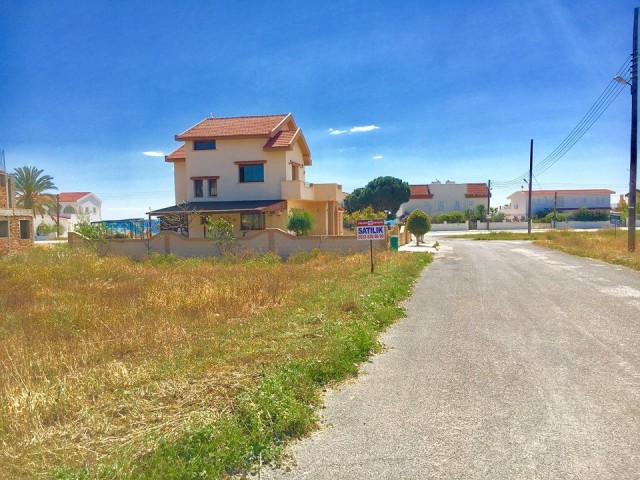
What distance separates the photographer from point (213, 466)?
13.8 feet

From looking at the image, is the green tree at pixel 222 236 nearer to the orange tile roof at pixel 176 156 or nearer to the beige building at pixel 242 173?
the beige building at pixel 242 173

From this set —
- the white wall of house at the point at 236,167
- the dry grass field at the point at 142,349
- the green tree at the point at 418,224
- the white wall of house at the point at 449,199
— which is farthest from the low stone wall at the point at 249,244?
the white wall of house at the point at 449,199

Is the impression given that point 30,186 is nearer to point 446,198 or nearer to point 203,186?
point 203,186

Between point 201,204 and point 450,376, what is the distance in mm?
30039

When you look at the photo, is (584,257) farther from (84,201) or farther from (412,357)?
(84,201)

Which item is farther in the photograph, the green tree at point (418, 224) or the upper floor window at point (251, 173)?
the green tree at point (418, 224)

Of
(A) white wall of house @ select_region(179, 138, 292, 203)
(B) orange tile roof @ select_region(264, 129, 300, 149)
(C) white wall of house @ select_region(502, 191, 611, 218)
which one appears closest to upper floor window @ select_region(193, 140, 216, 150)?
(A) white wall of house @ select_region(179, 138, 292, 203)

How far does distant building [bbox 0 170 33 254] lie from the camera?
32.1m

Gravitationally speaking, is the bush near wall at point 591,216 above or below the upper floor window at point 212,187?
below

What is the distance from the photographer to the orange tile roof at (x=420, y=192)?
90.1 m

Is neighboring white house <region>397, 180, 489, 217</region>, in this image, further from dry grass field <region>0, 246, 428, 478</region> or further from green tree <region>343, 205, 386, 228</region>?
dry grass field <region>0, 246, 428, 478</region>

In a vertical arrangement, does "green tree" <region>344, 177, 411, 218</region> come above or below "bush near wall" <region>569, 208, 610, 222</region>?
above

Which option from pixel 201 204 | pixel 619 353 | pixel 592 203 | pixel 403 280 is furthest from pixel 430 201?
pixel 619 353

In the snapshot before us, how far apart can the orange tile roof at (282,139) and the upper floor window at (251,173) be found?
162cm
